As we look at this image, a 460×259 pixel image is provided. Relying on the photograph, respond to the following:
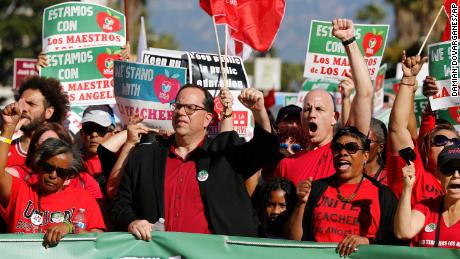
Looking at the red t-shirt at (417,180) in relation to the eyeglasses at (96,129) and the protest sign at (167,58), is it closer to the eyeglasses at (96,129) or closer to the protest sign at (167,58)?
the protest sign at (167,58)

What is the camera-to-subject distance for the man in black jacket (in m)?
7.07

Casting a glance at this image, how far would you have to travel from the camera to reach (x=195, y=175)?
7.20m

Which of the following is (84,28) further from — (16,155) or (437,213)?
(437,213)

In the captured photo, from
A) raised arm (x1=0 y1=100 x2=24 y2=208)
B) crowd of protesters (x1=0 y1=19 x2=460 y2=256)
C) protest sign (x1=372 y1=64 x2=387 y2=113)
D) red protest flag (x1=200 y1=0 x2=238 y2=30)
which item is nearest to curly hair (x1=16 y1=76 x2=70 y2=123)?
crowd of protesters (x1=0 y1=19 x2=460 y2=256)

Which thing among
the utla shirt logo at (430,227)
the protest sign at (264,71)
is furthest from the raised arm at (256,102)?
the protest sign at (264,71)

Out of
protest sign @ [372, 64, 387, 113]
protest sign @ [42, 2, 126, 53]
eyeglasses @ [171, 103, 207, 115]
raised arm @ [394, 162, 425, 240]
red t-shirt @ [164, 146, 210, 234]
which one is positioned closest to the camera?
raised arm @ [394, 162, 425, 240]

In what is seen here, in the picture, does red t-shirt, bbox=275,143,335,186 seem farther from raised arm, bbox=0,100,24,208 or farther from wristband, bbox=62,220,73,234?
raised arm, bbox=0,100,24,208

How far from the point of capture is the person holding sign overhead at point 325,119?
7.73 meters

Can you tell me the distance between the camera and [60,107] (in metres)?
9.40

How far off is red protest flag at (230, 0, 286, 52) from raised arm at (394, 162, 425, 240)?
10.6 ft

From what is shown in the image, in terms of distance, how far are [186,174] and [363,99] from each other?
147cm

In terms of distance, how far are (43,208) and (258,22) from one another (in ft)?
10.5

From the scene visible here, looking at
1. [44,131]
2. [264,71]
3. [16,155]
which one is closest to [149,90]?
[44,131]

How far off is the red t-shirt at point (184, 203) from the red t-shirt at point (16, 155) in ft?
6.00
